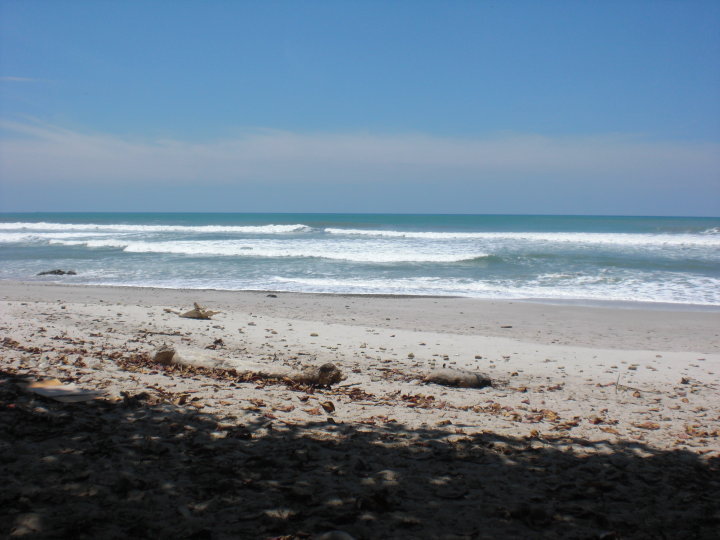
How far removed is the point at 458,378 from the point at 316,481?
2946 mm

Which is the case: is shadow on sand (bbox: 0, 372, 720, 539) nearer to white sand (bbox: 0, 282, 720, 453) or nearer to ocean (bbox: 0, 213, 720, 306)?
white sand (bbox: 0, 282, 720, 453)

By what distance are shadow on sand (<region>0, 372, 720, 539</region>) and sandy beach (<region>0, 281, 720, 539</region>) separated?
0.5 inches

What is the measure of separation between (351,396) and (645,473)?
107 inches

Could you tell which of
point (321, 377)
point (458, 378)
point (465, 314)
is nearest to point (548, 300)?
point (465, 314)

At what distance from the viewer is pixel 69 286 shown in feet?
50.7

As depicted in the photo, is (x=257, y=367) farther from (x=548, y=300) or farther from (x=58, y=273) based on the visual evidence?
(x=58, y=273)

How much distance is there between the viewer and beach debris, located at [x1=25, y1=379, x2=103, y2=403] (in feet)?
14.7

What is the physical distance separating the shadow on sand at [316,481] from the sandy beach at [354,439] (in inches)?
0.5

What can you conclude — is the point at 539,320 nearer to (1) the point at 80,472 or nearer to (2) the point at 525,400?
(2) the point at 525,400

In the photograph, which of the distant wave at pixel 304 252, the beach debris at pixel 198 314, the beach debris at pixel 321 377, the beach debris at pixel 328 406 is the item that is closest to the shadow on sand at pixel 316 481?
the beach debris at pixel 328 406

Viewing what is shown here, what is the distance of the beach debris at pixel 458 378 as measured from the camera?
19.1 feet

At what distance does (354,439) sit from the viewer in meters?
4.01

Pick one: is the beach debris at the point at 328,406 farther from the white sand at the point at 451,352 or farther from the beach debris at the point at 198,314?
the beach debris at the point at 198,314

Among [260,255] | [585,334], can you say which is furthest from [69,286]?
[585,334]
